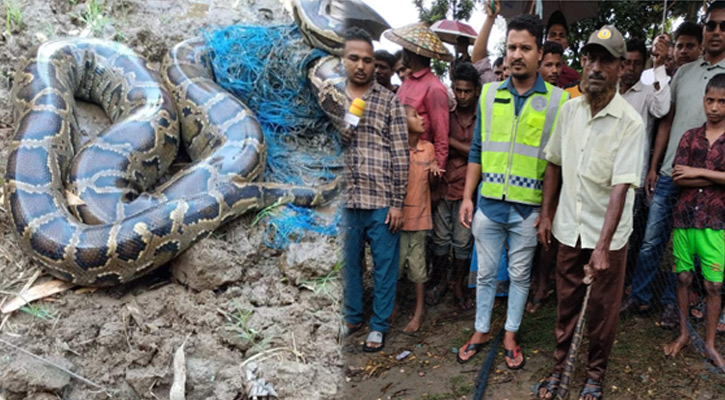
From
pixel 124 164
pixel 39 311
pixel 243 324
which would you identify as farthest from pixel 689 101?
pixel 39 311

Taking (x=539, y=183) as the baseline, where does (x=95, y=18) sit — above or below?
above

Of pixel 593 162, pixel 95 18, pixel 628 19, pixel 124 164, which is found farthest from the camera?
pixel 628 19

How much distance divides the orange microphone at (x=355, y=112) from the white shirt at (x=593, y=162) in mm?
1245

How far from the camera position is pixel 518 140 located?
377 centimetres

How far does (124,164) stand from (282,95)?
1.54 meters

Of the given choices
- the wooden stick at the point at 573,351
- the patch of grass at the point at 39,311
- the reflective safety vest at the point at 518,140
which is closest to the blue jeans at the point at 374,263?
the reflective safety vest at the point at 518,140

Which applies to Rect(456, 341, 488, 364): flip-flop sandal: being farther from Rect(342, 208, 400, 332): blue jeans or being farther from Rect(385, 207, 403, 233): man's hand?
Rect(385, 207, 403, 233): man's hand

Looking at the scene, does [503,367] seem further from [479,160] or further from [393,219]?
[479,160]

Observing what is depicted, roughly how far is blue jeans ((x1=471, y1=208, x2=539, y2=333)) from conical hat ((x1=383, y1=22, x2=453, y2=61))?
1236mm

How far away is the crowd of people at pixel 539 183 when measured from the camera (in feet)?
11.2

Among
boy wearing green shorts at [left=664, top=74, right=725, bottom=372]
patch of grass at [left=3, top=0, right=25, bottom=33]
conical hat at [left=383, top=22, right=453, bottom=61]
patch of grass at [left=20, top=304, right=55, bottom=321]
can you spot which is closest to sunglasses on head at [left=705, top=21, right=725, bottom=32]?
boy wearing green shorts at [left=664, top=74, right=725, bottom=372]

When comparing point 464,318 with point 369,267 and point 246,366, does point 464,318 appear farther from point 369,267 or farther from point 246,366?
point 246,366

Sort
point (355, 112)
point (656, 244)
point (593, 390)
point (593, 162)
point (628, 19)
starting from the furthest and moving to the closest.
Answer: point (628, 19), point (656, 244), point (355, 112), point (593, 390), point (593, 162)

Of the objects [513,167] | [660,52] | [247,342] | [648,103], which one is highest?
[660,52]
